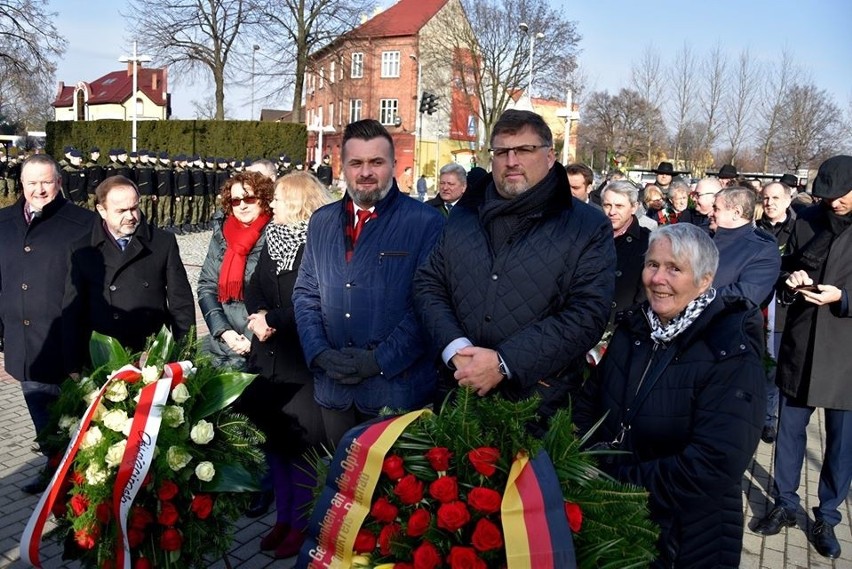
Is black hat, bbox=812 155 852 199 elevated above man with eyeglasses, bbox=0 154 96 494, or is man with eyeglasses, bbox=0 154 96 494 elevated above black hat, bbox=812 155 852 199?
black hat, bbox=812 155 852 199

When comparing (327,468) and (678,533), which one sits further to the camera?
(678,533)

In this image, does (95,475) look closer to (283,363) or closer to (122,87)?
(283,363)

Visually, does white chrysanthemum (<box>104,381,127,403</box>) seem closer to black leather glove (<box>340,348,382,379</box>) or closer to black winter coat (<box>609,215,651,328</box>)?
black leather glove (<box>340,348,382,379</box>)

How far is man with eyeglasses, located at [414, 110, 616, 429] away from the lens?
8.72ft

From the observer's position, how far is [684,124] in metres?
34.0

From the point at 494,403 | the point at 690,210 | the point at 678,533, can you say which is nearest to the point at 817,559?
the point at 678,533

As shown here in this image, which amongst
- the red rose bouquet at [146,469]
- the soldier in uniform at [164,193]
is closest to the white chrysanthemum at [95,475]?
the red rose bouquet at [146,469]

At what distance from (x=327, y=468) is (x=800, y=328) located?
3.41 metres

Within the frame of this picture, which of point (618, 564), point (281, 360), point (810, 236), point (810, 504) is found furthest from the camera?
point (810, 504)

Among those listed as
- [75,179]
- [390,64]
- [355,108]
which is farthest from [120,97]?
[75,179]

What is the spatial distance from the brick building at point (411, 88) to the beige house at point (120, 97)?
2629cm

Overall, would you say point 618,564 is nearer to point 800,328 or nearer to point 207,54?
point 800,328

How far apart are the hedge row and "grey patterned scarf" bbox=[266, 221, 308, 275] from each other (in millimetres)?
27399

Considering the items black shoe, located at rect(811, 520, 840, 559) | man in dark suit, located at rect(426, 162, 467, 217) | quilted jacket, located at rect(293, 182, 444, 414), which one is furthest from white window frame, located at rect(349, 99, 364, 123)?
quilted jacket, located at rect(293, 182, 444, 414)
